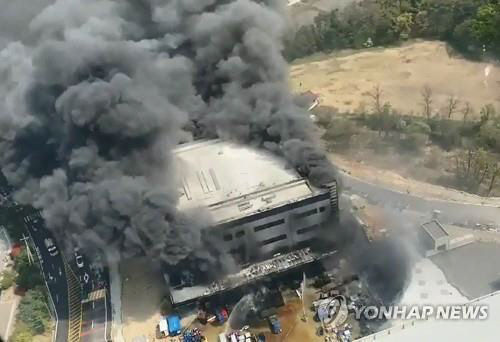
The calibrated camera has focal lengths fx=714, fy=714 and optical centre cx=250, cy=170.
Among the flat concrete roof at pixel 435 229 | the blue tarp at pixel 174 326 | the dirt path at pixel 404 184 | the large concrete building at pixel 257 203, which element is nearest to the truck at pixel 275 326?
the large concrete building at pixel 257 203

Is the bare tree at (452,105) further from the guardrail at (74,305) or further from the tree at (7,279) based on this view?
the tree at (7,279)

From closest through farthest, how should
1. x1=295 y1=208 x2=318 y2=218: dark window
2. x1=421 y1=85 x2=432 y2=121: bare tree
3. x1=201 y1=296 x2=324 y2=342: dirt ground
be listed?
1. x1=201 y1=296 x2=324 y2=342: dirt ground
2. x1=295 y1=208 x2=318 y2=218: dark window
3. x1=421 y1=85 x2=432 y2=121: bare tree

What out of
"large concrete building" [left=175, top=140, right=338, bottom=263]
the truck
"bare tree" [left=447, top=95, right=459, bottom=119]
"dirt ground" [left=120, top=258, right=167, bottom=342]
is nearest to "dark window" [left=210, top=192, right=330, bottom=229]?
"large concrete building" [left=175, top=140, right=338, bottom=263]

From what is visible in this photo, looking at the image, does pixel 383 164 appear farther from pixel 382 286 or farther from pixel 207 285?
pixel 207 285

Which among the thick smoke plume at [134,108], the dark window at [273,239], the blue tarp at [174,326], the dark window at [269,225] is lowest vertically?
the blue tarp at [174,326]

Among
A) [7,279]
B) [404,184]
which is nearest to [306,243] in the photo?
[404,184]

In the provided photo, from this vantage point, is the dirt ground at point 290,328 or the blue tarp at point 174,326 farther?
the blue tarp at point 174,326

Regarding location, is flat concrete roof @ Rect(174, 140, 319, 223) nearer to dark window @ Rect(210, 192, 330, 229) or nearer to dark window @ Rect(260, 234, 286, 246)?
dark window @ Rect(210, 192, 330, 229)
